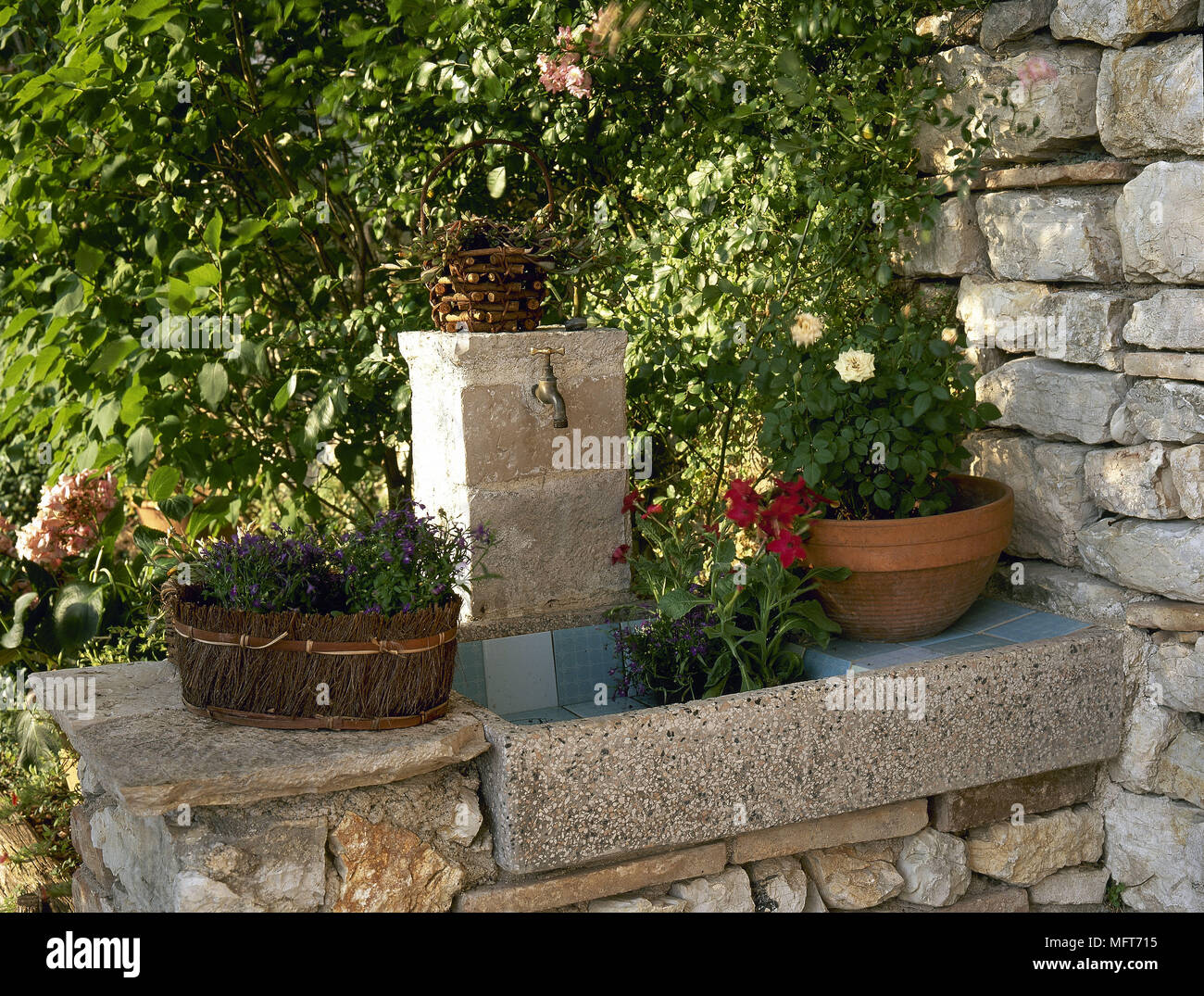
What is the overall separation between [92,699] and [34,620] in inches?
47.1

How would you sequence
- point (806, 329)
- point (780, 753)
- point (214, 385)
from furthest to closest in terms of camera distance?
point (214, 385)
point (806, 329)
point (780, 753)

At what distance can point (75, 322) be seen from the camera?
3.36 m

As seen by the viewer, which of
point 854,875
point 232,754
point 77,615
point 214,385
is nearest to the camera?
point 232,754

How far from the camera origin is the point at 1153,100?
2555 mm

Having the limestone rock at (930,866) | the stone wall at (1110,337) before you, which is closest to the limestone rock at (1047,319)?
the stone wall at (1110,337)

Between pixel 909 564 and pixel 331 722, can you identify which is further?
pixel 909 564

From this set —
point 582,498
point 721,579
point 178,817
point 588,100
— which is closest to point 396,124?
point 588,100

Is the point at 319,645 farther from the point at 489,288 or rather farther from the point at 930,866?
the point at 930,866

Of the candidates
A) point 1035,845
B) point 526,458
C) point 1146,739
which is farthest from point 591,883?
point 1146,739

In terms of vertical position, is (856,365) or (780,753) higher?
(856,365)

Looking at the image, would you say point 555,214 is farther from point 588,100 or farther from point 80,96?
point 80,96

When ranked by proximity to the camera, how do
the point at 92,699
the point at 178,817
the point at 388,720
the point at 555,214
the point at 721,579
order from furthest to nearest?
the point at 555,214 < the point at 721,579 < the point at 92,699 < the point at 388,720 < the point at 178,817

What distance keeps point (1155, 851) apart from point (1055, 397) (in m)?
1.09

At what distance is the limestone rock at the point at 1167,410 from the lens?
2578 mm
